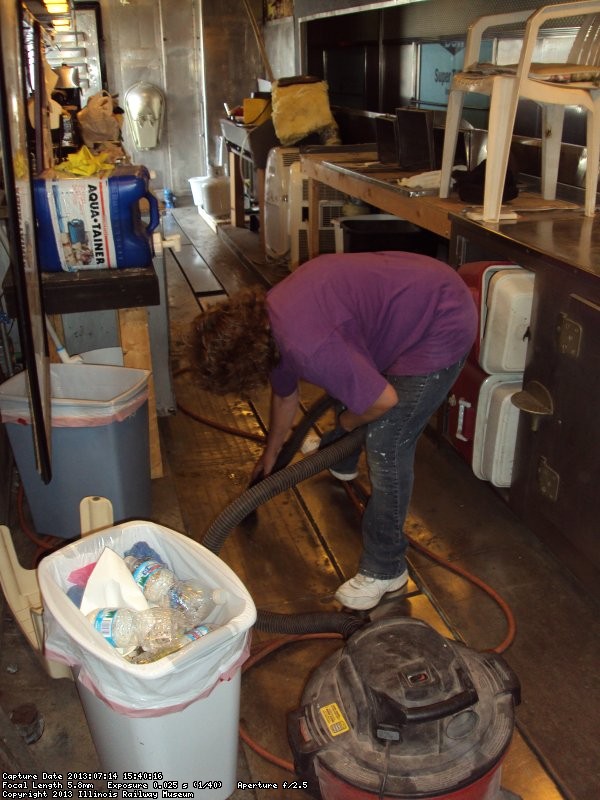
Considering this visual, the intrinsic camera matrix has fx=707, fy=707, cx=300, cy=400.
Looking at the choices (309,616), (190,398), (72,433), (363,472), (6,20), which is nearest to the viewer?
(6,20)

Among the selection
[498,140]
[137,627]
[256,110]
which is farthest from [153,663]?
A: [256,110]

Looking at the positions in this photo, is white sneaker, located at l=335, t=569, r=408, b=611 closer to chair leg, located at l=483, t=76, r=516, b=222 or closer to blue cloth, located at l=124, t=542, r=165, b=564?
blue cloth, located at l=124, t=542, r=165, b=564

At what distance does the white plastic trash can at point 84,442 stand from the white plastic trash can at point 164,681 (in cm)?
63

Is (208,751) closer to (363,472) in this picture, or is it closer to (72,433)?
(72,433)

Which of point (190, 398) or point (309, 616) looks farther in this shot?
point (190, 398)

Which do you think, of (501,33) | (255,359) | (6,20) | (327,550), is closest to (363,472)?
(327,550)

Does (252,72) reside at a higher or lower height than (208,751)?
higher

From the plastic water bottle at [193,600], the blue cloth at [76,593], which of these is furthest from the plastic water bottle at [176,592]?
the blue cloth at [76,593]

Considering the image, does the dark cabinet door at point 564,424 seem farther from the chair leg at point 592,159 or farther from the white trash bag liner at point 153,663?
the white trash bag liner at point 153,663

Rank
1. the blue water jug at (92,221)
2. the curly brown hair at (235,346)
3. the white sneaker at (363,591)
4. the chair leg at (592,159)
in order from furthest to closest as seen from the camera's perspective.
Result: 1. the chair leg at (592,159)
2. the blue water jug at (92,221)
3. the white sneaker at (363,591)
4. the curly brown hair at (235,346)

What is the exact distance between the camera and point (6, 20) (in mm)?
1460

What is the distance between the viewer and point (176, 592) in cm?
138

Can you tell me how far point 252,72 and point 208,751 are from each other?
709cm

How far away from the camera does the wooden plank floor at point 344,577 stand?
1589 mm
